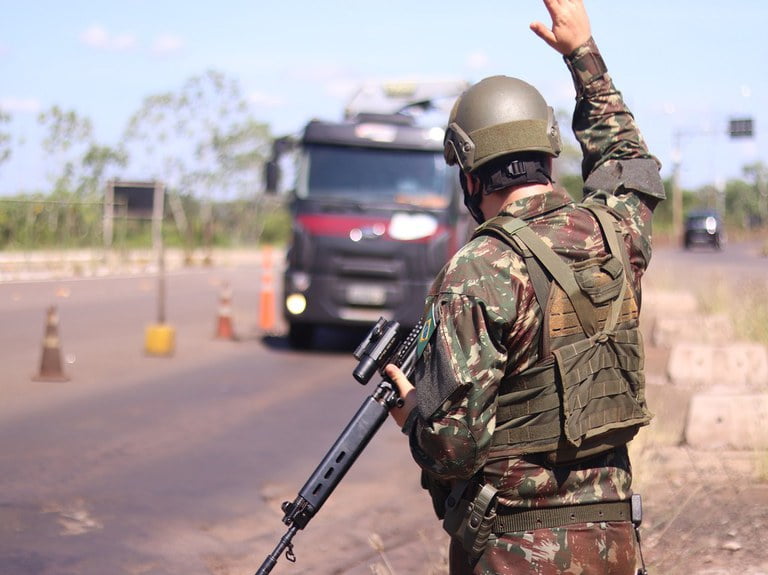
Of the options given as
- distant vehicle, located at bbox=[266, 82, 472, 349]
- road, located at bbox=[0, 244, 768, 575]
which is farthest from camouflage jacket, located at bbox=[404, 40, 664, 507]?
distant vehicle, located at bbox=[266, 82, 472, 349]

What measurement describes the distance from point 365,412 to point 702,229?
5976 centimetres

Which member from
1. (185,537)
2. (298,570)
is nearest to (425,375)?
(298,570)

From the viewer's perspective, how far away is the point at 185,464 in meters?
7.84

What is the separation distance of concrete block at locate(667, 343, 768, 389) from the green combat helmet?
25.2 ft

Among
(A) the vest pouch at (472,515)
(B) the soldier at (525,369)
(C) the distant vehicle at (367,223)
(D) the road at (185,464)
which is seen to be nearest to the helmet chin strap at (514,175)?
(B) the soldier at (525,369)

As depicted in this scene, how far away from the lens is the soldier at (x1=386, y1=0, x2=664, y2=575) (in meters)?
2.69

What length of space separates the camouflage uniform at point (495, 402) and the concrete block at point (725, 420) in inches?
185

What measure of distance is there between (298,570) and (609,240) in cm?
321

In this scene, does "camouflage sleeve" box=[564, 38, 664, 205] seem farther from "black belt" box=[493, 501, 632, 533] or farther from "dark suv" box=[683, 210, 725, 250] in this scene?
"dark suv" box=[683, 210, 725, 250]

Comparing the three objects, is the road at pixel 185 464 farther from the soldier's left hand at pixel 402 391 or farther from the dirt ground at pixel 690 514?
the soldier's left hand at pixel 402 391

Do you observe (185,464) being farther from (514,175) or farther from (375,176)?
(375,176)

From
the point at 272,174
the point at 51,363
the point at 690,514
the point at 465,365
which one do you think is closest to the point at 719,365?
the point at 690,514

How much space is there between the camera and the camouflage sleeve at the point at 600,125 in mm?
3400

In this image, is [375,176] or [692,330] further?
[692,330]
